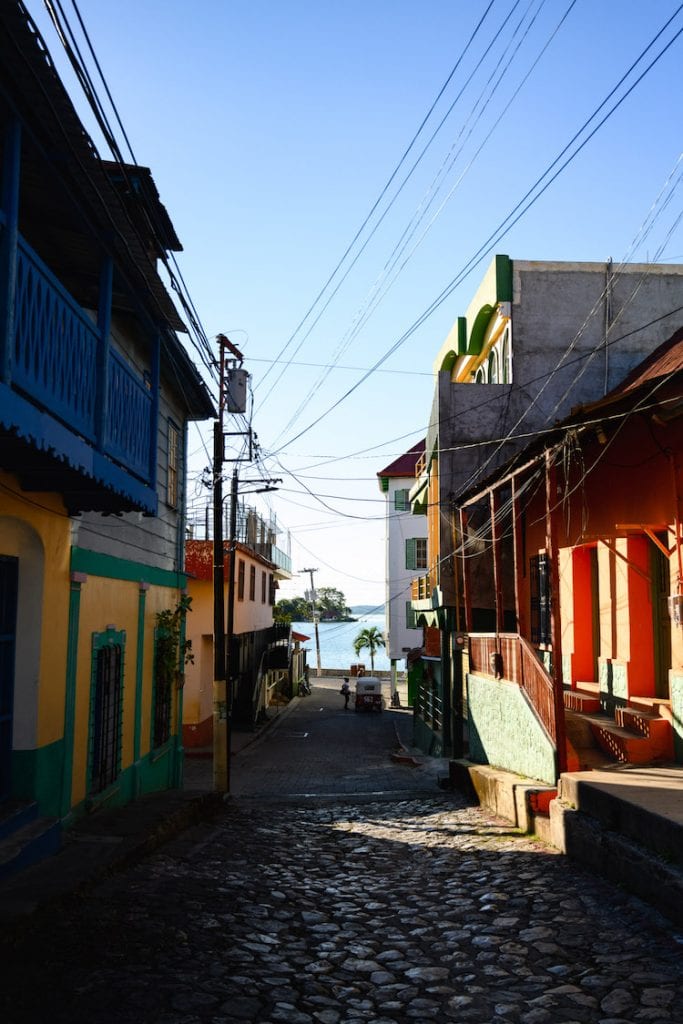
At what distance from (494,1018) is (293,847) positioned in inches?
201

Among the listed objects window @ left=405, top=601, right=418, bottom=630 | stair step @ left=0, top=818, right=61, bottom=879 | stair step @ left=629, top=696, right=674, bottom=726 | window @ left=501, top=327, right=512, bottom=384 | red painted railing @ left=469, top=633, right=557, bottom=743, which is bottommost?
stair step @ left=0, top=818, right=61, bottom=879

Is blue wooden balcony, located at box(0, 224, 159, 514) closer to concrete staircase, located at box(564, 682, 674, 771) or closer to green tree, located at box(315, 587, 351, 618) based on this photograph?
concrete staircase, located at box(564, 682, 674, 771)

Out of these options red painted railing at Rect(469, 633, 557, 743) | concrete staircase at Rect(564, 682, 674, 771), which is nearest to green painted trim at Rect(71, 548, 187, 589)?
red painted railing at Rect(469, 633, 557, 743)

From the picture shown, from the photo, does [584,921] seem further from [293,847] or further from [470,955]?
[293,847]

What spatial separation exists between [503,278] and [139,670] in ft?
Result: 37.2

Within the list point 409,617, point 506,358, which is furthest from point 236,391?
point 409,617

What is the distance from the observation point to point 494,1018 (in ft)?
14.3

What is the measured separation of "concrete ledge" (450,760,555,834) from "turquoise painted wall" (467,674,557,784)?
0.60 feet

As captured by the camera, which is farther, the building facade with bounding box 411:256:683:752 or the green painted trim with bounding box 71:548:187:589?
the building facade with bounding box 411:256:683:752

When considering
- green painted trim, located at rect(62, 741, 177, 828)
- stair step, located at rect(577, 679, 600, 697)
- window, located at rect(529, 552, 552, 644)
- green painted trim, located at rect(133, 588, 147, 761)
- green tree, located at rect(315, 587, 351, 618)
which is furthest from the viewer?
green tree, located at rect(315, 587, 351, 618)

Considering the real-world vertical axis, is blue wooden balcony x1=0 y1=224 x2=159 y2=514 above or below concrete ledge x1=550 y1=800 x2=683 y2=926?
above

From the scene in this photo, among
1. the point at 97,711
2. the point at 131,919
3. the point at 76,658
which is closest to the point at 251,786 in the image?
the point at 97,711

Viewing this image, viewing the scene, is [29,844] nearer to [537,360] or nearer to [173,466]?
[173,466]

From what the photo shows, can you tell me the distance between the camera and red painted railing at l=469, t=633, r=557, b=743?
10.1 meters
